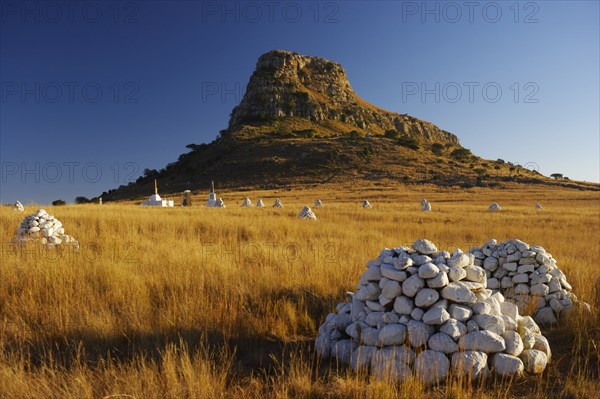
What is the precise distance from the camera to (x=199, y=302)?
4.85 m

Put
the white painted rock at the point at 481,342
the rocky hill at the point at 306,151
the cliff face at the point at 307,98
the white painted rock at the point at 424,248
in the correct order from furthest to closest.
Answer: the cliff face at the point at 307,98
the rocky hill at the point at 306,151
the white painted rock at the point at 424,248
the white painted rock at the point at 481,342

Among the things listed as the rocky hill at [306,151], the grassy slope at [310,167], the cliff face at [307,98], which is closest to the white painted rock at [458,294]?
the grassy slope at [310,167]

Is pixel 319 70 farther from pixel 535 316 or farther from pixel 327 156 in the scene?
pixel 535 316

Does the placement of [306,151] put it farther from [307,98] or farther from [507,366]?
[507,366]

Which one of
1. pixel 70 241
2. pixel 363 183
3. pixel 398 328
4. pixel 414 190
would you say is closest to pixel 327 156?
pixel 363 183

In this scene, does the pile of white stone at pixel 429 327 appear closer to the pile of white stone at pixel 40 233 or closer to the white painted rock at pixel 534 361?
the white painted rock at pixel 534 361

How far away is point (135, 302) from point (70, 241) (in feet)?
16.5

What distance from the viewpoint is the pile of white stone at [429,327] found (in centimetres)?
331

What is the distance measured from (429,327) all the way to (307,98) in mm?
106886

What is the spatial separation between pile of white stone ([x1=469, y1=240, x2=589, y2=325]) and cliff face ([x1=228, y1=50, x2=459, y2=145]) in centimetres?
9525

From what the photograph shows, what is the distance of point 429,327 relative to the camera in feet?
11.6

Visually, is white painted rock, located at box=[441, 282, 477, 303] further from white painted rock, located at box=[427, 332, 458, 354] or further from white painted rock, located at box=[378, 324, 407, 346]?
white painted rock, located at box=[378, 324, 407, 346]

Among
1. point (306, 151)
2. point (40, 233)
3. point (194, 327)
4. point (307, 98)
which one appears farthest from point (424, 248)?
point (307, 98)

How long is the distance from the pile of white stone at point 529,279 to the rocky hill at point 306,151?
50111 millimetres
